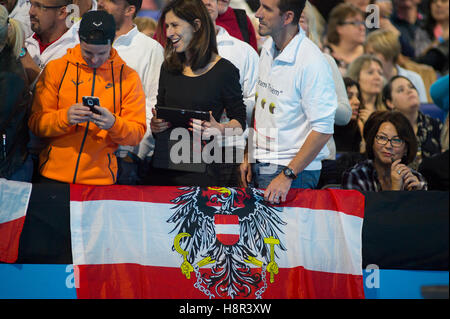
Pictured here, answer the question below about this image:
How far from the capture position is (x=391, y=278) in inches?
153

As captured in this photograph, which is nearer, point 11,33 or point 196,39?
point 11,33

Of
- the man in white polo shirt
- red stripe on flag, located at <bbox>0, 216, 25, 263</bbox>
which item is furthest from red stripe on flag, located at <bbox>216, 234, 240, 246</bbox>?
red stripe on flag, located at <bbox>0, 216, 25, 263</bbox>

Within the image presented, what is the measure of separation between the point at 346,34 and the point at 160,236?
3.39m

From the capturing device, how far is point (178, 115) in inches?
155

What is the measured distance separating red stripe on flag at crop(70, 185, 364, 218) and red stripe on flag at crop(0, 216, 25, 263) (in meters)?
0.38

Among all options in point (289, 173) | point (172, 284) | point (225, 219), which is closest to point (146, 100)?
point (225, 219)

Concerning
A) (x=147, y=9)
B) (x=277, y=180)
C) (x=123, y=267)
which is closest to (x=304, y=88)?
(x=277, y=180)

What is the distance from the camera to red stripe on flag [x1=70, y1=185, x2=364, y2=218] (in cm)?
Answer: 379

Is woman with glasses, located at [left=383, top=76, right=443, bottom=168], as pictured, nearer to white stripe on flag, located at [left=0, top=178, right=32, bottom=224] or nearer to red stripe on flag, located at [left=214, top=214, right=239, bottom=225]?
red stripe on flag, located at [left=214, top=214, right=239, bottom=225]

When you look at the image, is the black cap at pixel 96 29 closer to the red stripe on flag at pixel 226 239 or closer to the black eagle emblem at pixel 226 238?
the black eagle emblem at pixel 226 238

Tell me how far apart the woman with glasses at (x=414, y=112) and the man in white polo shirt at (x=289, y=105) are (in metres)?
1.54

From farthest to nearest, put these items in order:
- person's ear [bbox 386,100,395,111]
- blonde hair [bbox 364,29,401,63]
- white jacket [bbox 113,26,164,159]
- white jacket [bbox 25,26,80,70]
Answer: blonde hair [bbox 364,29,401,63]
person's ear [bbox 386,100,395,111]
white jacket [bbox 113,26,164,159]
white jacket [bbox 25,26,80,70]

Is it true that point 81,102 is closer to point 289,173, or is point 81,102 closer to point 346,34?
point 289,173

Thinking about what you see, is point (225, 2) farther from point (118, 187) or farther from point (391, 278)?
point (391, 278)
